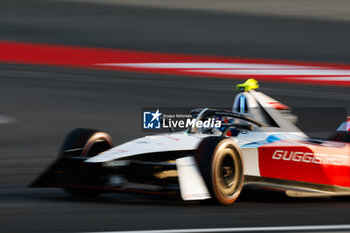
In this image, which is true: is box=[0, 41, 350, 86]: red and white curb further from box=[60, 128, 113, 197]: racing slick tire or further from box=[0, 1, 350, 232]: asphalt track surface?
box=[60, 128, 113, 197]: racing slick tire

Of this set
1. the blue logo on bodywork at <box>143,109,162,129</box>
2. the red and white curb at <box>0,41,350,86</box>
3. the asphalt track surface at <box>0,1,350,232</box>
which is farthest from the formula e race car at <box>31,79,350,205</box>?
the red and white curb at <box>0,41,350,86</box>

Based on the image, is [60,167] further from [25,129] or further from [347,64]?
[347,64]

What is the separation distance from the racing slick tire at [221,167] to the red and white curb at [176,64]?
934cm

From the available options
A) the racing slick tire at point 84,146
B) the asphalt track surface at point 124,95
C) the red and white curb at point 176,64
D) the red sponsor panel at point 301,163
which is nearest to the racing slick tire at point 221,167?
the asphalt track surface at point 124,95

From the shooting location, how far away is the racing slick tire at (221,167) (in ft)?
19.9

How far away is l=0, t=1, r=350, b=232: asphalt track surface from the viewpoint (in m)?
5.73

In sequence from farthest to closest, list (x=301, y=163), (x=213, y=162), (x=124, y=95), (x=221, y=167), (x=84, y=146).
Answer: (x=124, y=95), (x=84, y=146), (x=301, y=163), (x=221, y=167), (x=213, y=162)

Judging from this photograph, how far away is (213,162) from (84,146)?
143 centimetres

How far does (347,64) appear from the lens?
1730cm

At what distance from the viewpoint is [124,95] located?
14195mm

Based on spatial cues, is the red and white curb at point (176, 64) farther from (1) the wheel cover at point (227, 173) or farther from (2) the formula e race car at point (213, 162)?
(1) the wheel cover at point (227, 173)

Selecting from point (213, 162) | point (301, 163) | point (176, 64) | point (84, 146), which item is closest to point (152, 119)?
point (84, 146)

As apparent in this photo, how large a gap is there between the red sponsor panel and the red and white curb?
875 cm

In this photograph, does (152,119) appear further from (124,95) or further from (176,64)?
(176,64)
